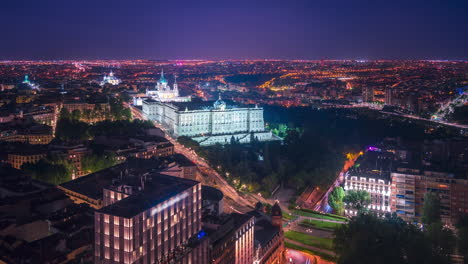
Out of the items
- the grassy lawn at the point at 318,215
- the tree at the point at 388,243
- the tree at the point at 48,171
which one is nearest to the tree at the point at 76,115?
the tree at the point at 48,171

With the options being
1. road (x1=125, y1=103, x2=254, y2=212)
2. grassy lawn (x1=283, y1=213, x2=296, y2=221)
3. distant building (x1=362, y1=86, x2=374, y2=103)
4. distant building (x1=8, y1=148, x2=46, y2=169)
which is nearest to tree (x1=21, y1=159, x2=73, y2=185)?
distant building (x1=8, y1=148, x2=46, y2=169)

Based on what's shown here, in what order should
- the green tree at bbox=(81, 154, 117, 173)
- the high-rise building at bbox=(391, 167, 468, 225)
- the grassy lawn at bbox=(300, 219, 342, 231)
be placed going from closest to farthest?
the grassy lawn at bbox=(300, 219, 342, 231) → the high-rise building at bbox=(391, 167, 468, 225) → the green tree at bbox=(81, 154, 117, 173)

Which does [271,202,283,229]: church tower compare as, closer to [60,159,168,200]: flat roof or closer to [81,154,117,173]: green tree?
[60,159,168,200]: flat roof

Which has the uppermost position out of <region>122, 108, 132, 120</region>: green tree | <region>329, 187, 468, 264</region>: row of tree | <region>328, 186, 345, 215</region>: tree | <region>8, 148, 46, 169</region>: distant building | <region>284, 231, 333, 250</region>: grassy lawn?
<region>122, 108, 132, 120</region>: green tree

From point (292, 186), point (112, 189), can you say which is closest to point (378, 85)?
point (292, 186)

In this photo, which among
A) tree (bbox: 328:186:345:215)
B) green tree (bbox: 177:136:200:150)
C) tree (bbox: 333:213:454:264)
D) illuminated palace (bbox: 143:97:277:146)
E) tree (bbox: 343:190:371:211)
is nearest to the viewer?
tree (bbox: 333:213:454:264)

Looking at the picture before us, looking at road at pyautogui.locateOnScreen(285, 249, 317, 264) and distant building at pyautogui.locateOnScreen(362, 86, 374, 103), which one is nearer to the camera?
road at pyautogui.locateOnScreen(285, 249, 317, 264)

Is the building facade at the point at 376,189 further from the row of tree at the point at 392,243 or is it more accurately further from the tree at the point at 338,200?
the row of tree at the point at 392,243
